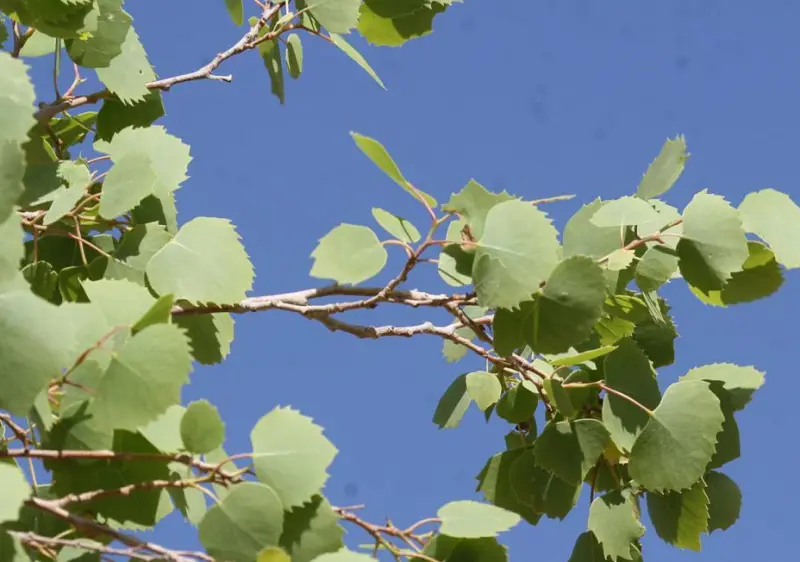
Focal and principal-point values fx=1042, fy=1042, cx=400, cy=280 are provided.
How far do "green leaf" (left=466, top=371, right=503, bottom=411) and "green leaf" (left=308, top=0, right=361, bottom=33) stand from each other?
1.66 feet

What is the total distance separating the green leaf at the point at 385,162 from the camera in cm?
103

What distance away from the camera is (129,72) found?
1.36 metres

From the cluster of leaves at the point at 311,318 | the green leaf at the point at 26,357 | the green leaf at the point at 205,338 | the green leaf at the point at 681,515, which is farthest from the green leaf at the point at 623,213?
the green leaf at the point at 26,357

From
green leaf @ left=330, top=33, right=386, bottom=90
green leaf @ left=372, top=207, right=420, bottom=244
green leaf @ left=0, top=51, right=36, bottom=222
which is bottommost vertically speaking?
green leaf @ left=0, top=51, right=36, bottom=222

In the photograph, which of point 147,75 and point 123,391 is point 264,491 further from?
point 147,75

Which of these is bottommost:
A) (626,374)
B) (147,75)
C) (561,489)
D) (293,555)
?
(293,555)

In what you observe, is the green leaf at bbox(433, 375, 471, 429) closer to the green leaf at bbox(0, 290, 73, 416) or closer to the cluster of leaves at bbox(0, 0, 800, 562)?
the cluster of leaves at bbox(0, 0, 800, 562)

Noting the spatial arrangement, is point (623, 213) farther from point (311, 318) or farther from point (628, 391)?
point (311, 318)

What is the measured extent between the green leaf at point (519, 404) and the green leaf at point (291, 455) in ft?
1.28

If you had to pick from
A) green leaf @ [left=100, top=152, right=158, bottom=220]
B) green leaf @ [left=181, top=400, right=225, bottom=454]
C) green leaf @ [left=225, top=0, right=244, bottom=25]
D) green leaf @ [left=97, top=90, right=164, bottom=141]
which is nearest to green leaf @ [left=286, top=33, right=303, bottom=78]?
green leaf @ [left=225, top=0, right=244, bottom=25]

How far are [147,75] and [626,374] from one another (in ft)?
2.39

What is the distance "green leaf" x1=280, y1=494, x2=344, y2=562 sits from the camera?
3.04ft

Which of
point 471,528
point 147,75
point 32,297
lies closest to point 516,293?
point 471,528

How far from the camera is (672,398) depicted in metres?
1.15
